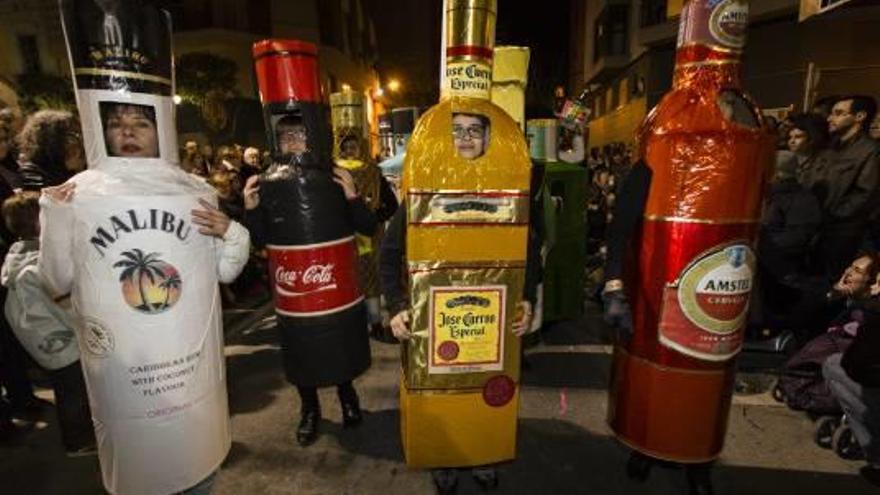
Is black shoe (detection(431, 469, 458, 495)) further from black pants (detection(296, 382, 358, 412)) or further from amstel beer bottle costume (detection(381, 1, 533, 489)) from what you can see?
black pants (detection(296, 382, 358, 412))

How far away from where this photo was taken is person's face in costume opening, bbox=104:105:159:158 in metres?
1.94

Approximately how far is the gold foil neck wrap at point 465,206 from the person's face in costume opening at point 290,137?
94cm

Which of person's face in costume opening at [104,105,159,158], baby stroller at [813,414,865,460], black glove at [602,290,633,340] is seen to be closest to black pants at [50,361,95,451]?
person's face in costume opening at [104,105,159,158]

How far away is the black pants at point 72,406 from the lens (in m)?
3.10

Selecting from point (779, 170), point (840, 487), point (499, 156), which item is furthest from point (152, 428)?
point (779, 170)

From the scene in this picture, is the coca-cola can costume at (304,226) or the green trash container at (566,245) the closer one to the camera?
the coca-cola can costume at (304,226)

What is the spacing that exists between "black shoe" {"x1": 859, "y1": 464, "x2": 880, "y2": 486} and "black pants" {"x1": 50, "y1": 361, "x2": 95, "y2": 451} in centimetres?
478

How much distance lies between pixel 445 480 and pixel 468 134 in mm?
1862

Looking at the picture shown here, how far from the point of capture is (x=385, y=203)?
501cm

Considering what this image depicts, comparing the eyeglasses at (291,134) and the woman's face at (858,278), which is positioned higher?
the eyeglasses at (291,134)

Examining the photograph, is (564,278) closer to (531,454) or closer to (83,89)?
(531,454)

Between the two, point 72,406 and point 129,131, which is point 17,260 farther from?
point 129,131

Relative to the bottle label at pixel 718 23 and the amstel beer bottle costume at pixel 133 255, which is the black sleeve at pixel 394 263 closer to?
the amstel beer bottle costume at pixel 133 255

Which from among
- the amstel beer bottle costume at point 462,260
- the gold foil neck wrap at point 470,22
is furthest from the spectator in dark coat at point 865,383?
the gold foil neck wrap at point 470,22
